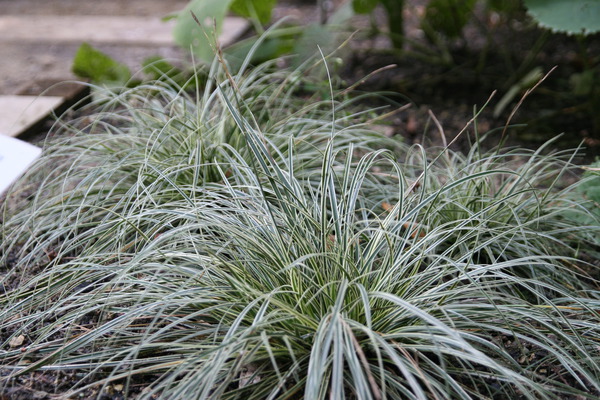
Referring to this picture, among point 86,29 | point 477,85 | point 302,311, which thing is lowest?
point 477,85

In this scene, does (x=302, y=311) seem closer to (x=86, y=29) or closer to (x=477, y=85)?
(x=477, y=85)

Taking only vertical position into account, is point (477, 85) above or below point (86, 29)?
below

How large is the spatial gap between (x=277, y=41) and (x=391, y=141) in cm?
120

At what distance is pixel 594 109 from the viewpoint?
9.36ft

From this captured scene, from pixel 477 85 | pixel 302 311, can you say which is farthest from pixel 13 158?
pixel 477 85

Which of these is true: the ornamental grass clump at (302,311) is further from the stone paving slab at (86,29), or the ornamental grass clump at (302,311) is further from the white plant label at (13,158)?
the stone paving slab at (86,29)

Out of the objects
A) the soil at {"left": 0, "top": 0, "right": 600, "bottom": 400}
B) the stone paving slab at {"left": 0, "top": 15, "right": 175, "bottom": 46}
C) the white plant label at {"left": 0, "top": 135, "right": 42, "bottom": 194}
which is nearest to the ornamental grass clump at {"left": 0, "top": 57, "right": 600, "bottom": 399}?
the white plant label at {"left": 0, "top": 135, "right": 42, "bottom": 194}

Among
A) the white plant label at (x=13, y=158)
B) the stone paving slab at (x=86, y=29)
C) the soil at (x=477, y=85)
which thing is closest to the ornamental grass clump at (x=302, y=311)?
the white plant label at (x=13, y=158)

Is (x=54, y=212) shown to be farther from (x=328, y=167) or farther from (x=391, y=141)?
(x=391, y=141)

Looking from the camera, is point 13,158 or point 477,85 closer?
point 13,158

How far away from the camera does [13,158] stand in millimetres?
1861

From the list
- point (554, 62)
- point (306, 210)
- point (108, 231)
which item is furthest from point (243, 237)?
point (554, 62)

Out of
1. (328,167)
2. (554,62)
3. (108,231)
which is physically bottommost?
(554,62)

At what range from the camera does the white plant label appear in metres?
1.81
